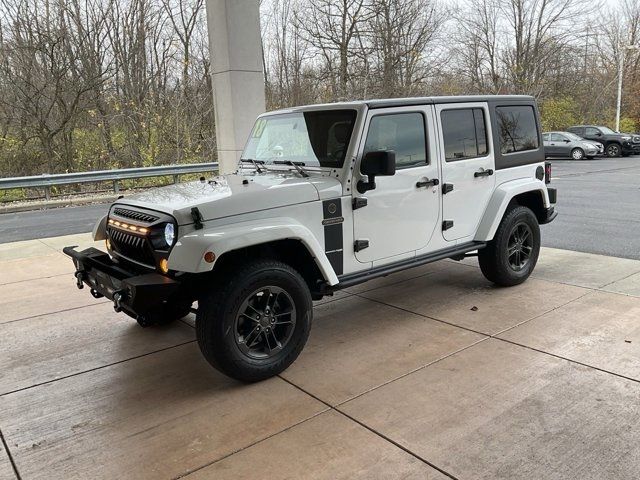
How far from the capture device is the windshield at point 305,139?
13.8 ft

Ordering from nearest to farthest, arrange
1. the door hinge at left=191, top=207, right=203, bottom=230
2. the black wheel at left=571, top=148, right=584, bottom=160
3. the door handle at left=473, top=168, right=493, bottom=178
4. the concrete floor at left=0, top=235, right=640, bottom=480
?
the concrete floor at left=0, top=235, right=640, bottom=480 → the door hinge at left=191, top=207, right=203, bottom=230 → the door handle at left=473, top=168, right=493, bottom=178 → the black wheel at left=571, top=148, right=584, bottom=160

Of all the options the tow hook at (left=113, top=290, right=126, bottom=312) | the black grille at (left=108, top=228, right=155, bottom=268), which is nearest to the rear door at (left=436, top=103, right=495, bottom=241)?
the black grille at (left=108, top=228, right=155, bottom=268)

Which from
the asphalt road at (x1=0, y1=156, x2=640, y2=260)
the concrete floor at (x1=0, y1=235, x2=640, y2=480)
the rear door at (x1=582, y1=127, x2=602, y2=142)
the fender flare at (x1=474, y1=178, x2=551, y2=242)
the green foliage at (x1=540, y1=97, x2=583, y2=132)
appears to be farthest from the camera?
the green foliage at (x1=540, y1=97, x2=583, y2=132)

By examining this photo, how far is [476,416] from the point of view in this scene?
10.3ft

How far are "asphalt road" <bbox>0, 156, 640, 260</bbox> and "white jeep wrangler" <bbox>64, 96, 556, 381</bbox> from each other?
2.85 meters

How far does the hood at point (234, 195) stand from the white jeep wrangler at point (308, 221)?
0.04 feet

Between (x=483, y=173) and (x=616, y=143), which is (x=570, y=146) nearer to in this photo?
(x=616, y=143)

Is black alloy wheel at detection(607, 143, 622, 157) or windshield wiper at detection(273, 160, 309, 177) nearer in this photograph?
windshield wiper at detection(273, 160, 309, 177)

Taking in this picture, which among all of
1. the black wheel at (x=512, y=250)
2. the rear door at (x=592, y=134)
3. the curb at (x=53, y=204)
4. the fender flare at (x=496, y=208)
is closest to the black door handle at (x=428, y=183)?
the fender flare at (x=496, y=208)

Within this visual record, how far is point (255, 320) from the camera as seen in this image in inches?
143

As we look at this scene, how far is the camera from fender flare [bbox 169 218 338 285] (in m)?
3.26

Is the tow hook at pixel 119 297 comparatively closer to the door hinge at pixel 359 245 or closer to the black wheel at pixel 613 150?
the door hinge at pixel 359 245

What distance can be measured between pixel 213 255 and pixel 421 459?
1.70m

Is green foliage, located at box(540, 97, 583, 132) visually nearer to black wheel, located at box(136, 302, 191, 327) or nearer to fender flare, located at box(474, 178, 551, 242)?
fender flare, located at box(474, 178, 551, 242)
